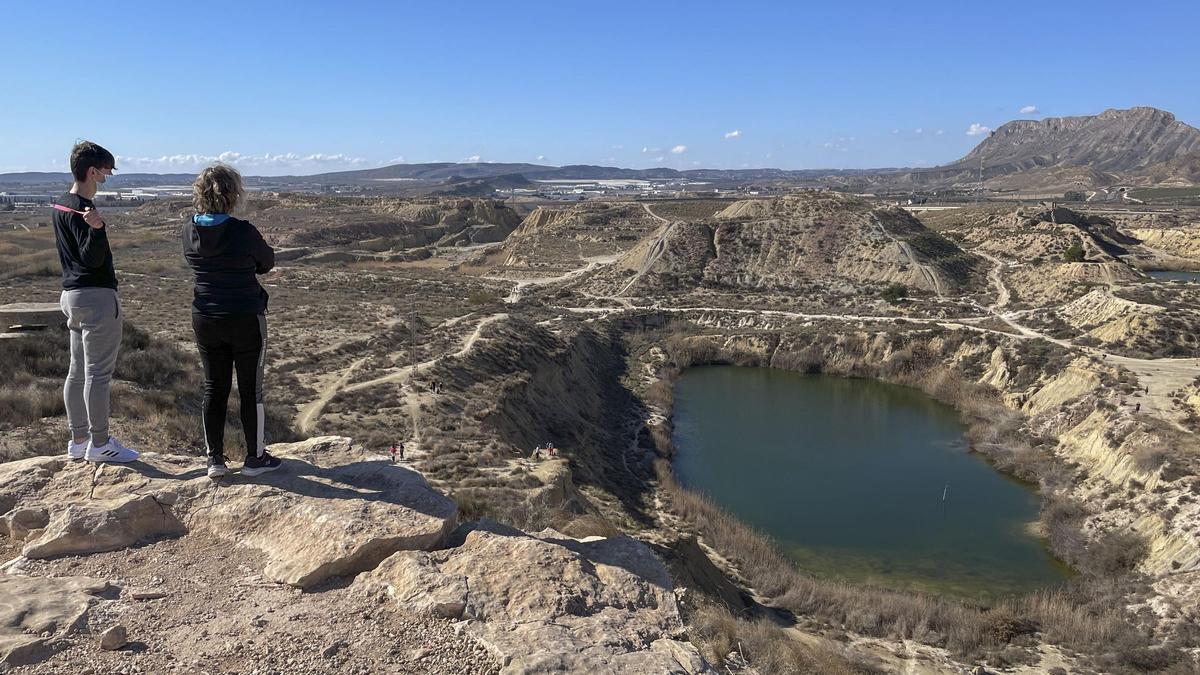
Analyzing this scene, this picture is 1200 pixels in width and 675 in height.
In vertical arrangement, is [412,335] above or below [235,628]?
below

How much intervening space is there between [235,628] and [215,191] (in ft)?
10.4

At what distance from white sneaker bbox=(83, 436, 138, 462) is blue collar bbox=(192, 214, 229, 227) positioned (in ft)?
7.64

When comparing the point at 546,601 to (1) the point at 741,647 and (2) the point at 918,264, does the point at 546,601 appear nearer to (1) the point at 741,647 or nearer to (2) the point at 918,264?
(1) the point at 741,647

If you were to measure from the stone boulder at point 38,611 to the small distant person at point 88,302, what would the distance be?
5.55 ft

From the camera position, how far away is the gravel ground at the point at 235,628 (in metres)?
3.90

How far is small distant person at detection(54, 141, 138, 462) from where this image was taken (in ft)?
17.7

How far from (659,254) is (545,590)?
5579 cm

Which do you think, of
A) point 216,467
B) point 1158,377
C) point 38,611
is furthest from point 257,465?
point 1158,377

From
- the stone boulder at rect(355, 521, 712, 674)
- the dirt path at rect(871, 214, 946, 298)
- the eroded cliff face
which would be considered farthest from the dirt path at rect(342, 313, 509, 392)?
the dirt path at rect(871, 214, 946, 298)

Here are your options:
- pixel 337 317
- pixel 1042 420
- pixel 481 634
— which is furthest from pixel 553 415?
pixel 481 634

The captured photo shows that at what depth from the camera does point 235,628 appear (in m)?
4.25

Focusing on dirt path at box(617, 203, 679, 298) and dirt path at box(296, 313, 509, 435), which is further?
dirt path at box(617, 203, 679, 298)

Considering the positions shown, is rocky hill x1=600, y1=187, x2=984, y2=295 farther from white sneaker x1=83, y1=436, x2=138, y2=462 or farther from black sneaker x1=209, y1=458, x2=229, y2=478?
black sneaker x1=209, y1=458, x2=229, y2=478

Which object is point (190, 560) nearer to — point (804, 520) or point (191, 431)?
point (191, 431)
